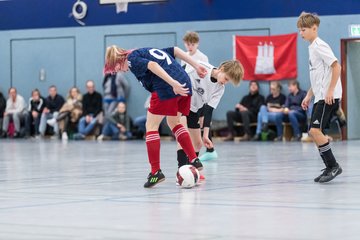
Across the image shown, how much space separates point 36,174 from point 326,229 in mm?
6650

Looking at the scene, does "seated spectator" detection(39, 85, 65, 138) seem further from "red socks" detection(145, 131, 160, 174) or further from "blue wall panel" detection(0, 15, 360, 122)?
"red socks" detection(145, 131, 160, 174)

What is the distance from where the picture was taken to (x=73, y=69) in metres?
28.5

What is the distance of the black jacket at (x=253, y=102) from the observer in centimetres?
2473

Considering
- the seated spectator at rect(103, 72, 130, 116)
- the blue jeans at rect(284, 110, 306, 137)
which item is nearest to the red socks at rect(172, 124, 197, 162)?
the blue jeans at rect(284, 110, 306, 137)

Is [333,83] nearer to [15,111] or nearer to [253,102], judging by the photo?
[253,102]

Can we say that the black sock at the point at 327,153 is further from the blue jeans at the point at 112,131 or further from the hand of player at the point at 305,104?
the blue jeans at the point at 112,131

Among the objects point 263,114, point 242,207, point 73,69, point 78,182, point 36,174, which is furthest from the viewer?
point 73,69

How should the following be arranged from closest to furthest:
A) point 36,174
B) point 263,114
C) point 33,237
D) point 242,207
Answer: point 33,237, point 242,207, point 36,174, point 263,114

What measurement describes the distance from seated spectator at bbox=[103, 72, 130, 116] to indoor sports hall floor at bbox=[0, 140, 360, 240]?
11.3m

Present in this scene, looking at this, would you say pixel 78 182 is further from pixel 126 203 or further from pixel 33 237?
pixel 33 237

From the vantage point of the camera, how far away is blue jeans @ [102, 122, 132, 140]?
86.2 ft

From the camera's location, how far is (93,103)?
2692 cm

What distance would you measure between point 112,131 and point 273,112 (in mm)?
4753

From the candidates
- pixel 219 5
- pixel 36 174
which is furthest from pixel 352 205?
pixel 219 5
